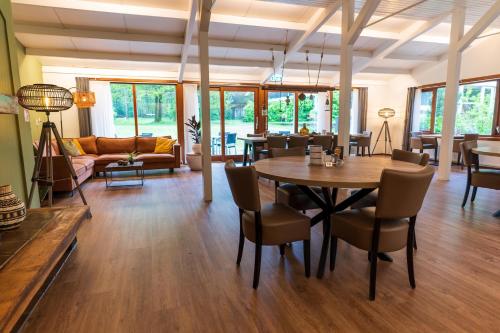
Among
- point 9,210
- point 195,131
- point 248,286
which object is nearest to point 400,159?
point 248,286

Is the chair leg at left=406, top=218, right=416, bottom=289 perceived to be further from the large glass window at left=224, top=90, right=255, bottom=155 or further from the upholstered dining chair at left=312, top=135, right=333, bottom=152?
the large glass window at left=224, top=90, right=255, bottom=155

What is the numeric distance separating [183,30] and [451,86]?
16.8 ft

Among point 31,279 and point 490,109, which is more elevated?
point 490,109

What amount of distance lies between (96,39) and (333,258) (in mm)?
5664

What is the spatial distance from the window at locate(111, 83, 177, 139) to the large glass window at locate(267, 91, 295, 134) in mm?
2827

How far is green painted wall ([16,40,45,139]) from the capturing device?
5566 mm

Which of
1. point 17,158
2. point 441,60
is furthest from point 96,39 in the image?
point 441,60

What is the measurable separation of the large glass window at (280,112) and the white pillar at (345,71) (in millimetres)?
4095

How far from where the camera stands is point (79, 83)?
23.0 feet

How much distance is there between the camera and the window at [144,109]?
7.63 metres

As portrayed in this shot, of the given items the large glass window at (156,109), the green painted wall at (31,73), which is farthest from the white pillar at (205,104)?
the large glass window at (156,109)

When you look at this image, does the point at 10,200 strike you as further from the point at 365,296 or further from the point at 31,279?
the point at 365,296

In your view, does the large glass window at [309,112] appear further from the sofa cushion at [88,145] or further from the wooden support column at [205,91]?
the sofa cushion at [88,145]

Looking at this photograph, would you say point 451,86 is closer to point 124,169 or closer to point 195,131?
point 195,131
